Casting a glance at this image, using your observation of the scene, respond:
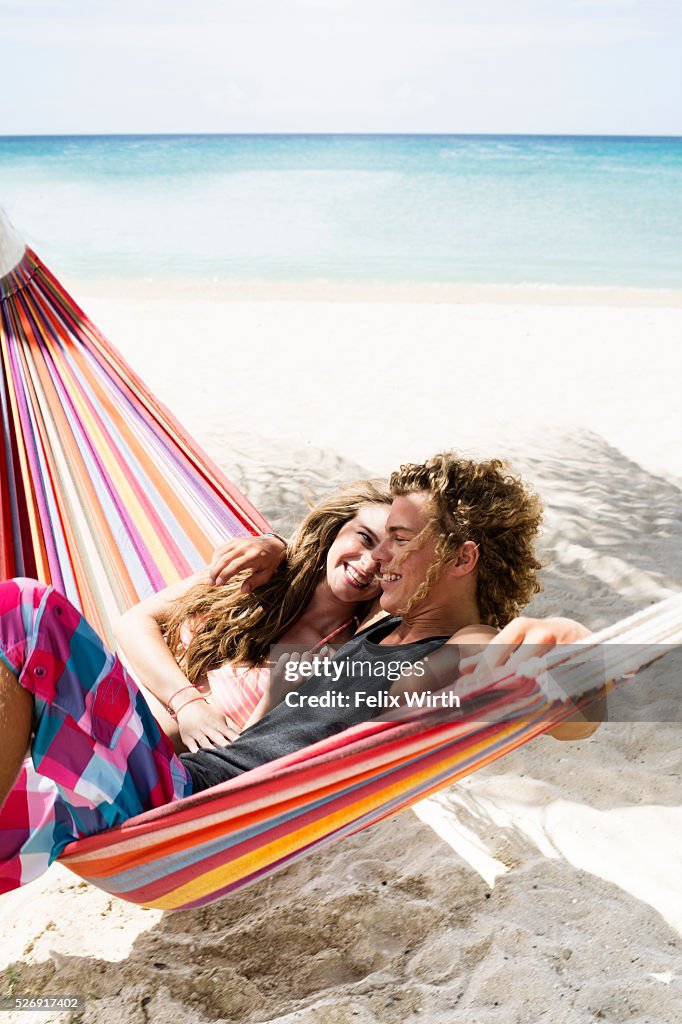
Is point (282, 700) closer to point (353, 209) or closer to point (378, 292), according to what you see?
point (378, 292)

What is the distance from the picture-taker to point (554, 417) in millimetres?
4723

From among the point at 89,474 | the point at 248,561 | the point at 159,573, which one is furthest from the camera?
the point at 89,474

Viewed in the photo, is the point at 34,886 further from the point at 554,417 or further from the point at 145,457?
the point at 554,417

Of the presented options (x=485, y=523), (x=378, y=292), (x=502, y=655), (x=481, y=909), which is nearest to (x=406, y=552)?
(x=485, y=523)

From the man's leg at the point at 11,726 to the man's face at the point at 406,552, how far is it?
18.4 inches

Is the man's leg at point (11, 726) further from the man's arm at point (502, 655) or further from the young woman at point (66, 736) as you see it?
the man's arm at point (502, 655)

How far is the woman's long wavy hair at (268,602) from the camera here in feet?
4.96

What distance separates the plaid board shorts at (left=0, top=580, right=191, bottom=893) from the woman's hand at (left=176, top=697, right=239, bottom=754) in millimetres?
199

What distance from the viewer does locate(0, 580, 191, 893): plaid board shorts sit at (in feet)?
3.63

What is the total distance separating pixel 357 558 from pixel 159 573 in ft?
1.88

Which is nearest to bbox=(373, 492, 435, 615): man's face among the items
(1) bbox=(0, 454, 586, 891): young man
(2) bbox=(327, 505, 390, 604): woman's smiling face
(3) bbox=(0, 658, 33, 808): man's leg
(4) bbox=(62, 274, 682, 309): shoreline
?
(1) bbox=(0, 454, 586, 891): young man

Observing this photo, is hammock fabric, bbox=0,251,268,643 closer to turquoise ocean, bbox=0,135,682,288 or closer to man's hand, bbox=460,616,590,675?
man's hand, bbox=460,616,590,675

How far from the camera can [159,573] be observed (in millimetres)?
1872
